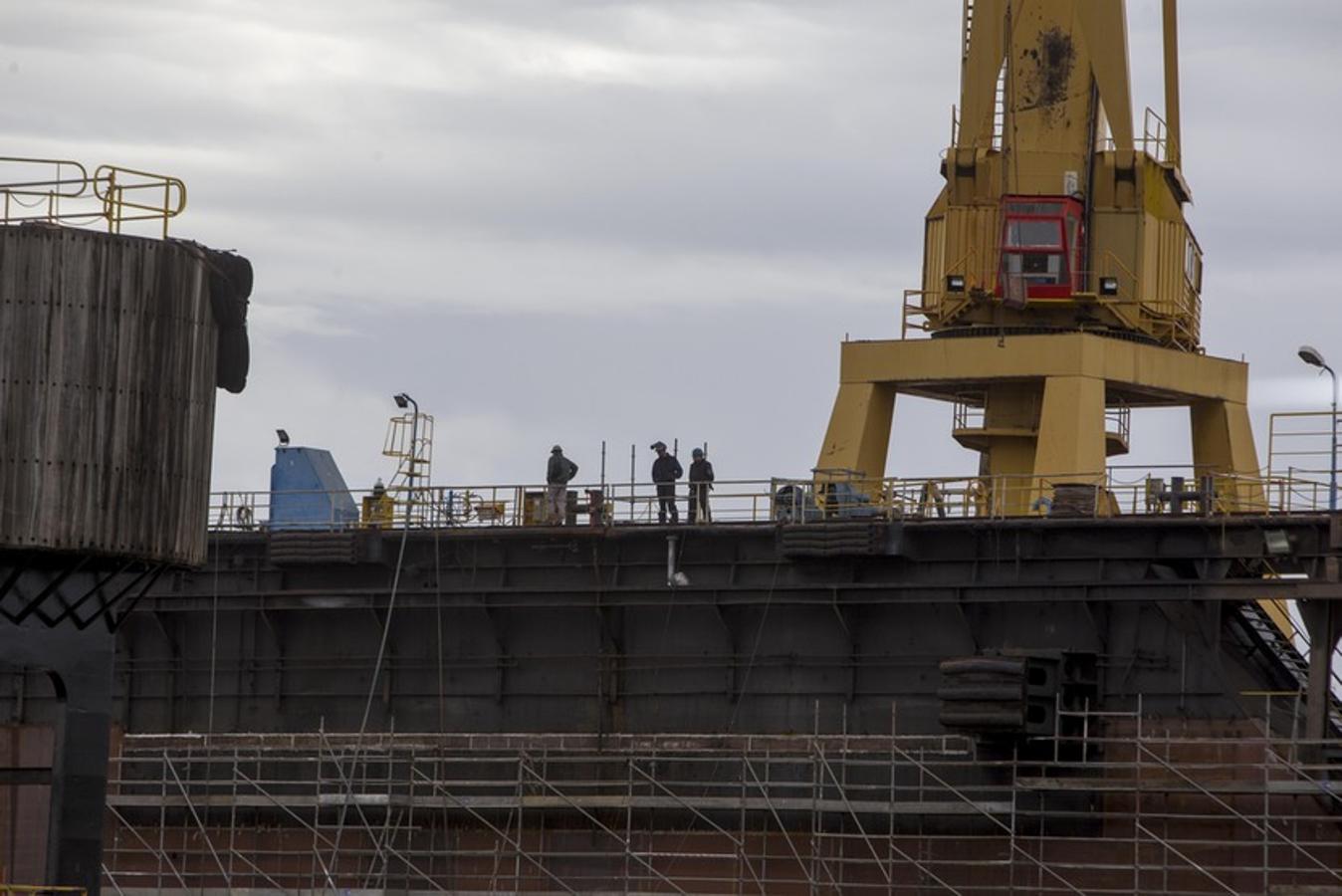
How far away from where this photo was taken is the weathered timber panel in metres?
39.2

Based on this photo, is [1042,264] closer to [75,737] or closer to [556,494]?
[556,494]

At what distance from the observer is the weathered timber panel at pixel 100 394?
129ft

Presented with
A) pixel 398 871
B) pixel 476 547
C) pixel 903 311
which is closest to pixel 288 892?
pixel 398 871

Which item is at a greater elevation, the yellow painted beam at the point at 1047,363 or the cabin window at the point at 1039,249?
the cabin window at the point at 1039,249

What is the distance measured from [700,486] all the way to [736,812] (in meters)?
6.73

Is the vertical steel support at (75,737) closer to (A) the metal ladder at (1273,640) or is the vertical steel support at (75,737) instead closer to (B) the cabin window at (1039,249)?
(A) the metal ladder at (1273,640)

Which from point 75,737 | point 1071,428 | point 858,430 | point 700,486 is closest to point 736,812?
point 700,486

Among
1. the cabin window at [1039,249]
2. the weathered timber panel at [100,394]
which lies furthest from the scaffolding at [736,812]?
the cabin window at [1039,249]

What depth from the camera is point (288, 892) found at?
51156mm

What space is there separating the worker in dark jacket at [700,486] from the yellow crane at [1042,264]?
2.77 metres

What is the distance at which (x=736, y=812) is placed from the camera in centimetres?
4862

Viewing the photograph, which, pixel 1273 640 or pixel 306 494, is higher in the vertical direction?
pixel 306 494

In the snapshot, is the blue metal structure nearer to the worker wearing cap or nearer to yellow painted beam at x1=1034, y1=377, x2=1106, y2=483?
the worker wearing cap

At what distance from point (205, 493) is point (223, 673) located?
13.0 m
